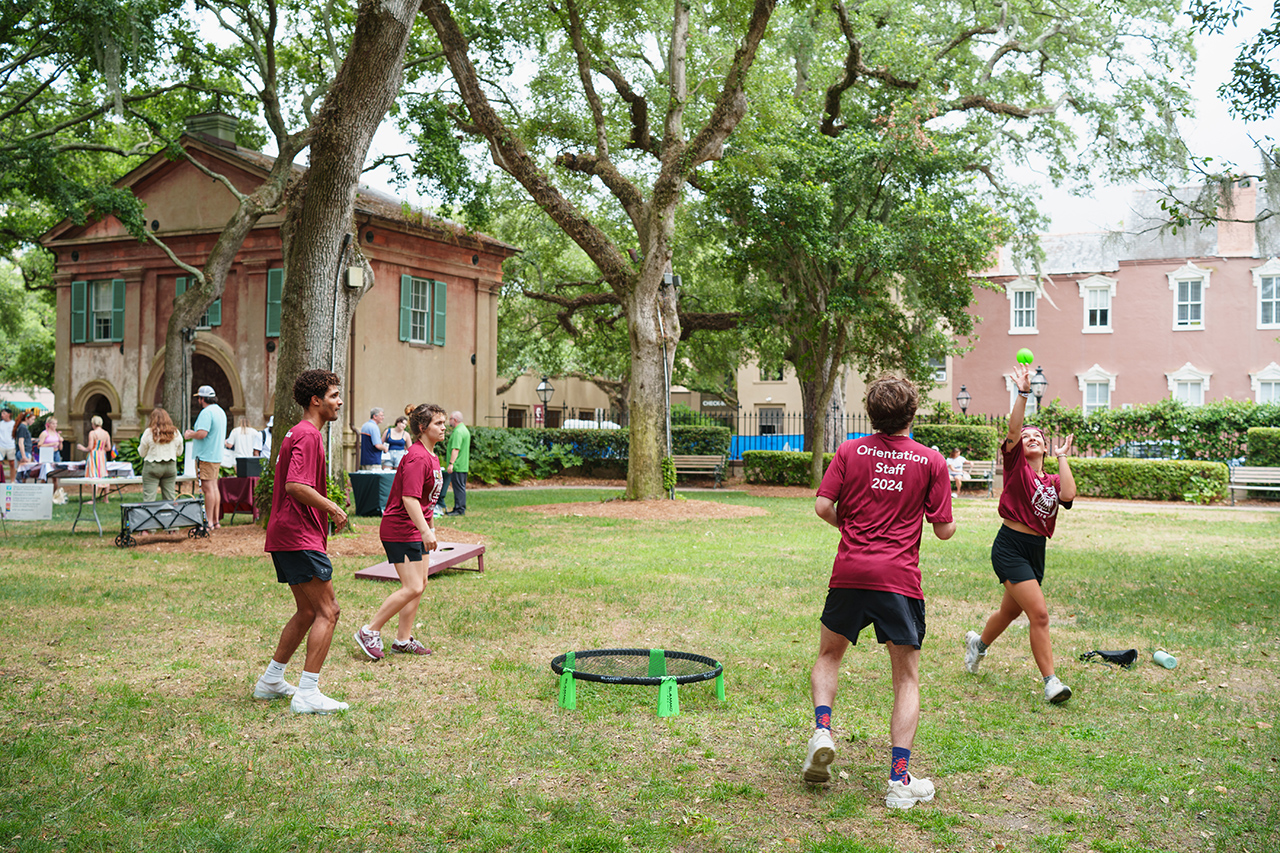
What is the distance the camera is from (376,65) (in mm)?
11188

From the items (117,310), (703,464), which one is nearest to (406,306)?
(117,310)

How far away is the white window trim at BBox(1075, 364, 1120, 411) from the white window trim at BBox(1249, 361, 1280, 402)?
14.2 ft

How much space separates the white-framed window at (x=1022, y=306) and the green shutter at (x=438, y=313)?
2214 cm

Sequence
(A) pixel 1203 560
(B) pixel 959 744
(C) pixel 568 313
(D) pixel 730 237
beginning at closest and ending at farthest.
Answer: (B) pixel 959 744
(A) pixel 1203 560
(D) pixel 730 237
(C) pixel 568 313

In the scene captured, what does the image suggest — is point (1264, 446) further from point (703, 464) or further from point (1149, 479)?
point (703, 464)

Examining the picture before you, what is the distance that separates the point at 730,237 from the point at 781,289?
2.77 meters

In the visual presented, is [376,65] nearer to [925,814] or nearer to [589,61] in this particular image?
[589,61]

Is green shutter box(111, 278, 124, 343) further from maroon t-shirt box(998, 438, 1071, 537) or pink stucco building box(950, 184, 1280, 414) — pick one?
pink stucco building box(950, 184, 1280, 414)

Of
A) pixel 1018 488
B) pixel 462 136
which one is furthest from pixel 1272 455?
pixel 1018 488

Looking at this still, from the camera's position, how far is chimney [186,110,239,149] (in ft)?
87.1

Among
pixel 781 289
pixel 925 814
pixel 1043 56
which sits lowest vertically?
pixel 925 814

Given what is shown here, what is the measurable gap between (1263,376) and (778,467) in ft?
63.0

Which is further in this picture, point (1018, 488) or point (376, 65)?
point (376, 65)

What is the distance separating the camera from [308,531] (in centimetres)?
527
